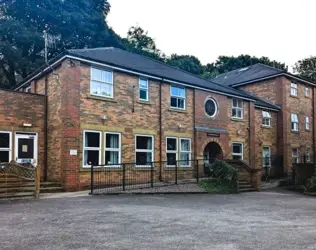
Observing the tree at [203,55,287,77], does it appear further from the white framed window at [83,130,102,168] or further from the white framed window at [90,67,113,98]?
the white framed window at [83,130,102,168]

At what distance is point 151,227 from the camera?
7.08 meters

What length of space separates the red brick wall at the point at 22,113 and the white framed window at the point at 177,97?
6.99m

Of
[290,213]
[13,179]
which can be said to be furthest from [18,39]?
[290,213]

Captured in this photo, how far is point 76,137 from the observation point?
49.6 feet

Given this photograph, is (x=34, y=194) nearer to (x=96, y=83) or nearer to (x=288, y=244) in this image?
(x=96, y=83)

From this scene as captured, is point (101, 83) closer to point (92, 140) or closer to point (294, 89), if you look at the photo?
point (92, 140)

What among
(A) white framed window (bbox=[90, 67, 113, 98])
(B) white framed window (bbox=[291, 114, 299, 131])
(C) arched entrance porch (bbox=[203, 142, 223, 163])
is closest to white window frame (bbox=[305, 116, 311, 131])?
(B) white framed window (bbox=[291, 114, 299, 131])

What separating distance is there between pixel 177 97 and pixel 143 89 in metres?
2.49

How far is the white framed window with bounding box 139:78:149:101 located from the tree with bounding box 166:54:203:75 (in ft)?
99.6

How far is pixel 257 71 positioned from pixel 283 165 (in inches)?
349

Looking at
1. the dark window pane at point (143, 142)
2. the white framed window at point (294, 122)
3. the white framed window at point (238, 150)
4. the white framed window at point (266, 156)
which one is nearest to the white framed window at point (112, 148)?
the dark window pane at point (143, 142)

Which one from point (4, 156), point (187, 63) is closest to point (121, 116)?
point (4, 156)

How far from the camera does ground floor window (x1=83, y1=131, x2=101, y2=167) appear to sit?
15.5m

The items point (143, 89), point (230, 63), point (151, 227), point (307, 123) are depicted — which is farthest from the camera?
point (230, 63)
